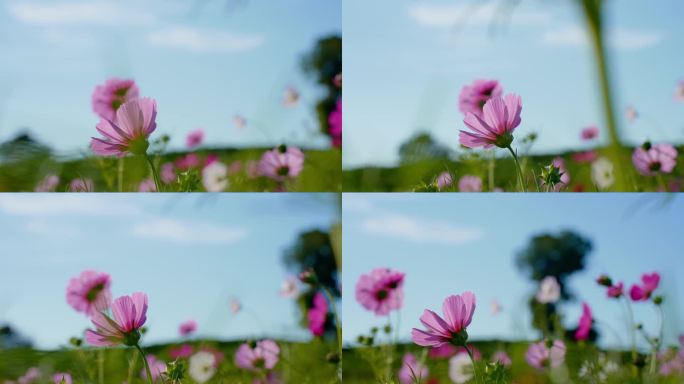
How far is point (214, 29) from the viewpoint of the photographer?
54.7 inches

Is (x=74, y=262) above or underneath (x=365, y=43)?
underneath

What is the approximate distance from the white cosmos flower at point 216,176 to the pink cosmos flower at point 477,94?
0.49 meters

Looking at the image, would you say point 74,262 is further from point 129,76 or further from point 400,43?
point 400,43

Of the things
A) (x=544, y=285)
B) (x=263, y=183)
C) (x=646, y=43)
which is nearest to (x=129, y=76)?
(x=263, y=183)

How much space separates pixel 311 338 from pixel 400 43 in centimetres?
63

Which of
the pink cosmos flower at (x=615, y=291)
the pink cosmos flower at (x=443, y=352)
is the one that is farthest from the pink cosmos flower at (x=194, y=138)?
the pink cosmos flower at (x=615, y=291)

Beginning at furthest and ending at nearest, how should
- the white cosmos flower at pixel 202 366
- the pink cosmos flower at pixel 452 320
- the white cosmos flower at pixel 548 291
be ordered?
1. the white cosmos flower at pixel 548 291
2. the white cosmos flower at pixel 202 366
3. the pink cosmos flower at pixel 452 320

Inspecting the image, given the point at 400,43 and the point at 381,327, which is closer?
the point at 381,327

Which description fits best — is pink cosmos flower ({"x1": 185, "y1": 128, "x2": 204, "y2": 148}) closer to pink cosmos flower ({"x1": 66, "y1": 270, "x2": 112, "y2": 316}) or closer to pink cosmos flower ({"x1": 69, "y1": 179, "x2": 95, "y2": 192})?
pink cosmos flower ({"x1": 69, "y1": 179, "x2": 95, "y2": 192})

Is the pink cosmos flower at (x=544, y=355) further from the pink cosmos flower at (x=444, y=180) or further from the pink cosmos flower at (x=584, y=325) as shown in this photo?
the pink cosmos flower at (x=444, y=180)

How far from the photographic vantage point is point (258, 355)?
132cm

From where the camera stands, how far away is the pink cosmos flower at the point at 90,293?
1285 mm

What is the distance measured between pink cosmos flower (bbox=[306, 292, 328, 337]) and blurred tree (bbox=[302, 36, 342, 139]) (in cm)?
38

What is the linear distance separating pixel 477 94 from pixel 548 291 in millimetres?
441
